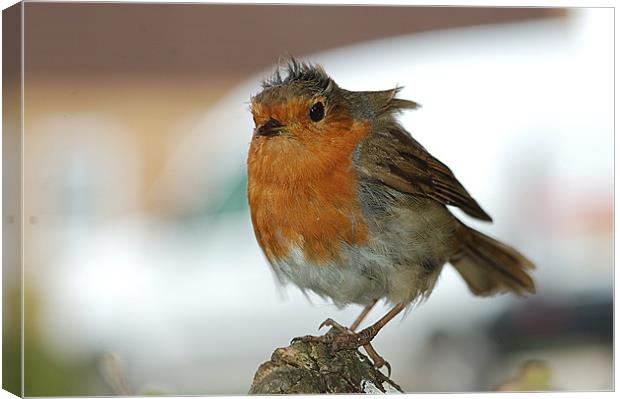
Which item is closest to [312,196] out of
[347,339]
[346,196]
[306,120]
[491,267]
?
[346,196]

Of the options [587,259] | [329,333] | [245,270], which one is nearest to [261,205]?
[245,270]

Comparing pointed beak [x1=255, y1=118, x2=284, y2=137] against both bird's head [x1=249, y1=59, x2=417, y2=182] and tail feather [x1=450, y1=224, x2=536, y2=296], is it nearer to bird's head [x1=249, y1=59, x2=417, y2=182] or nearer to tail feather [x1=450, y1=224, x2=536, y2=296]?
bird's head [x1=249, y1=59, x2=417, y2=182]

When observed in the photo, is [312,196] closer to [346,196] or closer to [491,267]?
[346,196]

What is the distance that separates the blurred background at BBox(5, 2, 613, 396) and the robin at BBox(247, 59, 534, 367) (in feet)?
0.20

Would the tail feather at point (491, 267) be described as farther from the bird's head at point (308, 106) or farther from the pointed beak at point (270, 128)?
the pointed beak at point (270, 128)

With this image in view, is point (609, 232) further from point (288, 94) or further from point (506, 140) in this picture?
point (288, 94)

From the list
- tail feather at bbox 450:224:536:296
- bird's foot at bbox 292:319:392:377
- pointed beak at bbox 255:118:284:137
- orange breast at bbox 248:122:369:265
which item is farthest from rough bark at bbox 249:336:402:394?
pointed beak at bbox 255:118:284:137

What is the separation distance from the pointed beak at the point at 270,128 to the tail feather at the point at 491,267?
0.66m

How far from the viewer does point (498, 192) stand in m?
2.67

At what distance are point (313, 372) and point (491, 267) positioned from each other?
607 millimetres

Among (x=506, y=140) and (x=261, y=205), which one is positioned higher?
(x=506, y=140)

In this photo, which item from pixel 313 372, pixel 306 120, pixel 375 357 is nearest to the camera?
pixel 306 120

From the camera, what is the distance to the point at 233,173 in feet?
8.36

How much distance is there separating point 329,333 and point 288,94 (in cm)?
66
